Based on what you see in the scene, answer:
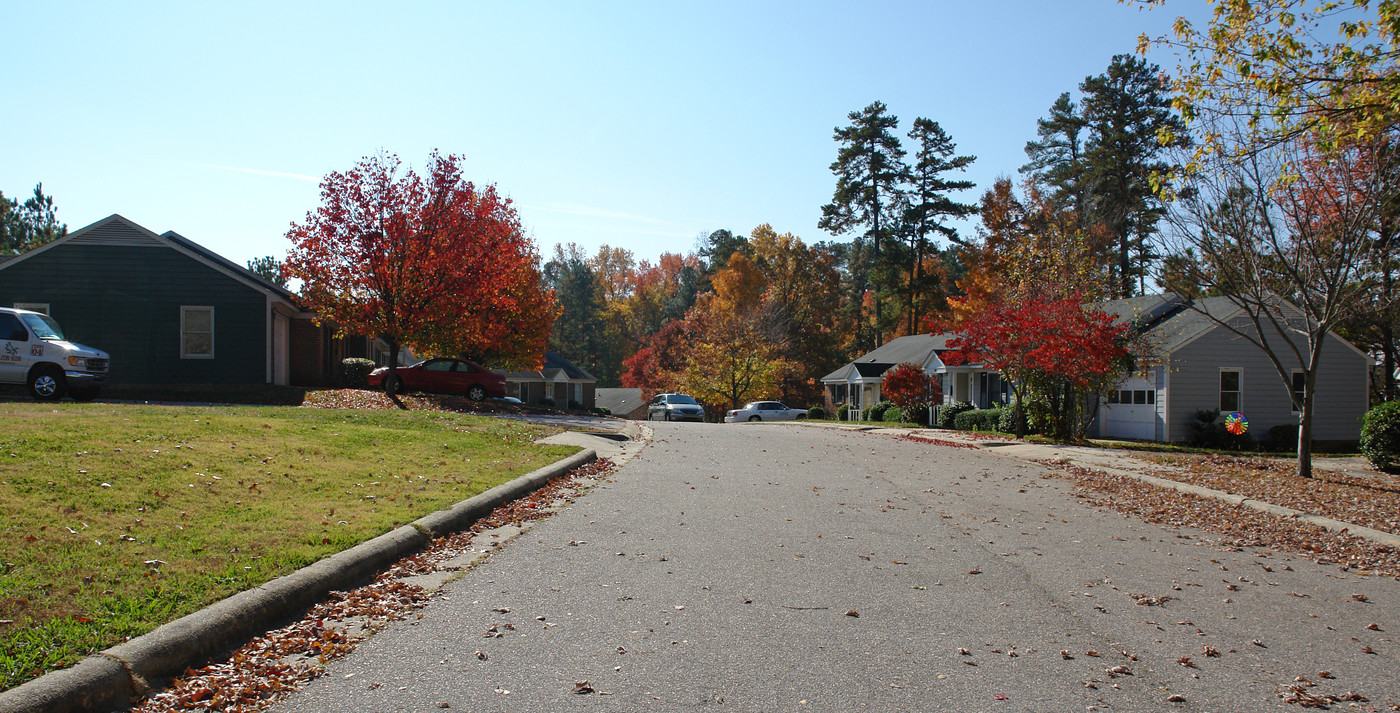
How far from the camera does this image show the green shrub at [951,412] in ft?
114

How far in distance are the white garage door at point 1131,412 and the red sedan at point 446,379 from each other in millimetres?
20397

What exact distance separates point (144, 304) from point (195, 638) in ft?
81.9

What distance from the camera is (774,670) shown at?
4730 mm

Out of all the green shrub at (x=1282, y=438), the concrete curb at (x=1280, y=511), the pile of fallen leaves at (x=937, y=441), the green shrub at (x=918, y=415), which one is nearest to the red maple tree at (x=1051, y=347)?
the pile of fallen leaves at (x=937, y=441)

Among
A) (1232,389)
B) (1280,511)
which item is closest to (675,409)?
(1232,389)

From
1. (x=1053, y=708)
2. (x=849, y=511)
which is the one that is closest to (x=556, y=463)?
(x=849, y=511)

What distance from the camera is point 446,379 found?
2931 cm

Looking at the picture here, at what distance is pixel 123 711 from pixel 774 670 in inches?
123

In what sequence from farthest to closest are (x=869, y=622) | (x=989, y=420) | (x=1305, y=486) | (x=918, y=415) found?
1. (x=918, y=415)
2. (x=989, y=420)
3. (x=1305, y=486)
4. (x=869, y=622)

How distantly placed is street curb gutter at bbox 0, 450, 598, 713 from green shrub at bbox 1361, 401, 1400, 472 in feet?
59.4

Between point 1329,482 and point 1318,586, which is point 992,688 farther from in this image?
point 1329,482

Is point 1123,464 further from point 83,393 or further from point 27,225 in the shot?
point 27,225

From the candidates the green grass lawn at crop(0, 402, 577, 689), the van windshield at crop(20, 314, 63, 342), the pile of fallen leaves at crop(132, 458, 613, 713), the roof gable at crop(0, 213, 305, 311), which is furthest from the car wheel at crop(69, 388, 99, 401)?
the pile of fallen leaves at crop(132, 458, 613, 713)

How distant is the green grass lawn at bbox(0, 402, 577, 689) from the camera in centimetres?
475
